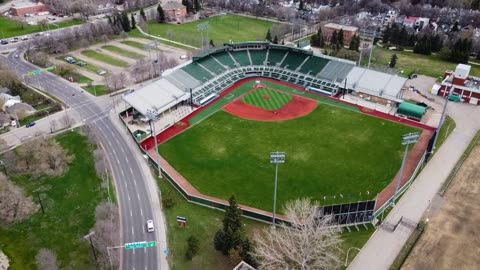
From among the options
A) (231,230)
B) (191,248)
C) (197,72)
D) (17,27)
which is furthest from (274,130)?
(17,27)

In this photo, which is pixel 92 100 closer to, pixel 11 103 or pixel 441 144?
pixel 11 103

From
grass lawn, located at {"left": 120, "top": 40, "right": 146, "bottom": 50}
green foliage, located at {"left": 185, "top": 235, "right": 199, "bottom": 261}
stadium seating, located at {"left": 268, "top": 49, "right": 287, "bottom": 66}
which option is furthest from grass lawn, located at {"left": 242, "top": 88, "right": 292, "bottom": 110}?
grass lawn, located at {"left": 120, "top": 40, "right": 146, "bottom": 50}

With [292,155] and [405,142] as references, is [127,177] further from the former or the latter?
[405,142]

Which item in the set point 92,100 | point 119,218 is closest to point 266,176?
point 119,218

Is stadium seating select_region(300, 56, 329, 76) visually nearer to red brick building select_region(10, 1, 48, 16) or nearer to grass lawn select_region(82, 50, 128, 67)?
grass lawn select_region(82, 50, 128, 67)

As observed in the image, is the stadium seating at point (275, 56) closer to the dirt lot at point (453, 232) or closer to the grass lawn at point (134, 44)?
the grass lawn at point (134, 44)

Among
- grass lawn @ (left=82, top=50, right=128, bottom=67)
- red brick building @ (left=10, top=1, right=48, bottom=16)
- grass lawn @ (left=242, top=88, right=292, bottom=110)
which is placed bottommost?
grass lawn @ (left=242, top=88, right=292, bottom=110)
